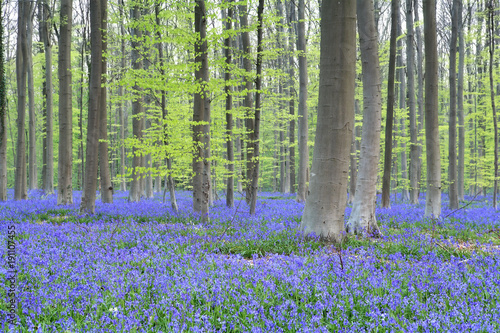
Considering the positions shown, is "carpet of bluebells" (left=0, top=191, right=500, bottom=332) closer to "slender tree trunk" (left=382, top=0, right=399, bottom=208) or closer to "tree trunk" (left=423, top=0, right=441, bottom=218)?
"tree trunk" (left=423, top=0, right=441, bottom=218)

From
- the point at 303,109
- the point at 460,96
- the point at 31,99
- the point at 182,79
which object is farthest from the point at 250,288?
the point at 31,99

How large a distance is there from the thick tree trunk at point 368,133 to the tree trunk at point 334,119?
57.2 inches

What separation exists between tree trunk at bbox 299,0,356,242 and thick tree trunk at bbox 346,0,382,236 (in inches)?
57.2

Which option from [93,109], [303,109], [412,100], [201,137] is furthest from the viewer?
[412,100]

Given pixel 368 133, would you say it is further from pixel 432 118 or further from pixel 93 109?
pixel 93 109

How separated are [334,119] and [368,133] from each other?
1912 millimetres

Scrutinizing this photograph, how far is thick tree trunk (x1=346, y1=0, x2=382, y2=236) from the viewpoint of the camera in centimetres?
754

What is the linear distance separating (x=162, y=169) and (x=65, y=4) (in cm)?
730

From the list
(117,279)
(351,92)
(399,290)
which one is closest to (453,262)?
(399,290)

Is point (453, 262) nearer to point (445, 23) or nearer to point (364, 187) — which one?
point (364, 187)

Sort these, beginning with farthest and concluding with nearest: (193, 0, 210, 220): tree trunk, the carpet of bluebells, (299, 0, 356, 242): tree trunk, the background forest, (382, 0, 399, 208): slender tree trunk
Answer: (382, 0, 399, 208): slender tree trunk, the background forest, (193, 0, 210, 220): tree trunk, (299, 0, 356, 242): tree trunk, the carpet of bluebells

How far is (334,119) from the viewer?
621cm

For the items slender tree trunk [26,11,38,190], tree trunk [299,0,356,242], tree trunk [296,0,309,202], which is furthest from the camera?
slender tree trunk [26,11,38,190]

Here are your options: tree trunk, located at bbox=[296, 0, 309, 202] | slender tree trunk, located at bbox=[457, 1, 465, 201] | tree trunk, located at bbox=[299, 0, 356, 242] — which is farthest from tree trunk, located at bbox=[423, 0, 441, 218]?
slender tree trunk, located at bbox=[457, 1, 465, 201]
